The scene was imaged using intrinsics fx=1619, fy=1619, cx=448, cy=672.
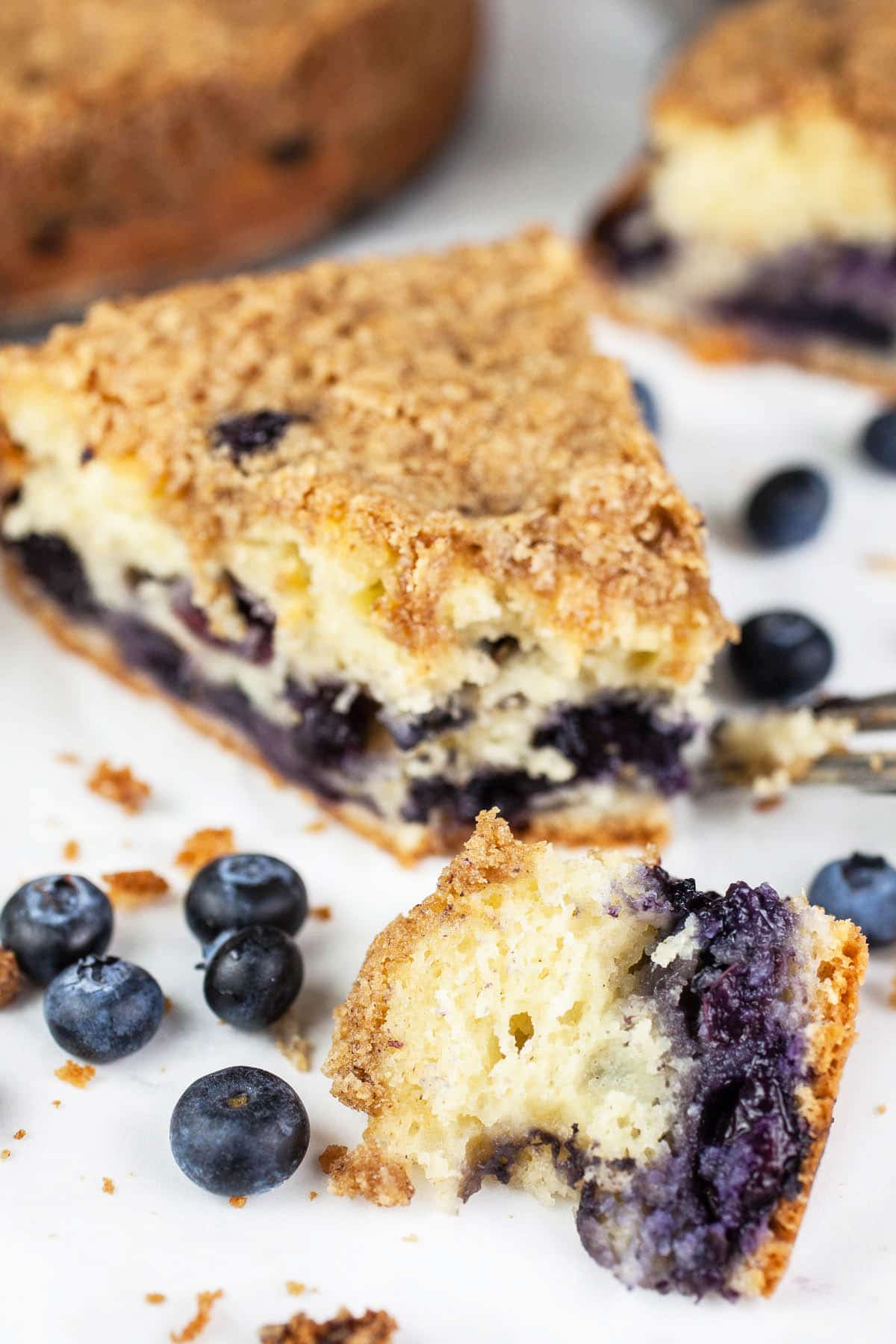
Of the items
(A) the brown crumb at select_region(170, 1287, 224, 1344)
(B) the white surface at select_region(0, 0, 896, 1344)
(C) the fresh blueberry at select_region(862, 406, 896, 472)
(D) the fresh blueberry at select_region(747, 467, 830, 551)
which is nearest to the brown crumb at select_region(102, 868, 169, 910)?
(B) the white surface at select_region(0, 0, 896, 1344)

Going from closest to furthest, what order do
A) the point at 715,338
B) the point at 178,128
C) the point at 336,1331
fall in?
the point at 336,1331 → the point at 178,128 → the point at 715,338

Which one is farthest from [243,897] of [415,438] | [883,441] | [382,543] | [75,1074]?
[883,441]

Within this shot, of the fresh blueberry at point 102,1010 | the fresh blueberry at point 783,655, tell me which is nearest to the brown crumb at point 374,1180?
the fresh blueberry at point 102,1010

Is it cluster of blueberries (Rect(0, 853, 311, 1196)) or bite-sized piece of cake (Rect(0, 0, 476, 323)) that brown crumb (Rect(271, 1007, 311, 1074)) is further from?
bite-sized piece of cake (Rect(0, 0, 476, 323))

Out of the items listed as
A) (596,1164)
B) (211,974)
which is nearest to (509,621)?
(211,974)

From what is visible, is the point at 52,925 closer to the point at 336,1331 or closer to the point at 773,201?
the point at 336,1331

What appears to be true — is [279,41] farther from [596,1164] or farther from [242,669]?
[596,1164]

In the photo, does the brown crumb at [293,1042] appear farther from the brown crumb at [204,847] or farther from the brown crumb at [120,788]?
the brown crumb at [120,788]
